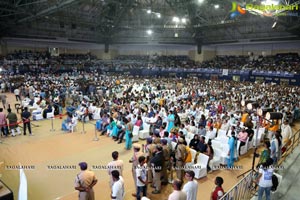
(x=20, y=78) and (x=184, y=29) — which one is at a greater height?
(x=184, y=29)

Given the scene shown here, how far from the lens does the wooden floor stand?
6137 millimetres

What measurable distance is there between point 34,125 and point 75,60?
2327 cm

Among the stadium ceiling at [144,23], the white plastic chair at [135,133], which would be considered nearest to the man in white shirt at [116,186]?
the white plastic chair at [135,133]

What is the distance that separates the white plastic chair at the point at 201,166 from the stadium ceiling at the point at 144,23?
19474 millimetres

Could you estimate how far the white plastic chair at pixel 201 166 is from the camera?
6.82 metres

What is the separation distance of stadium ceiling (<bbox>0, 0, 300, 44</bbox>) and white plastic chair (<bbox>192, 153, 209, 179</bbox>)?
63.9ft

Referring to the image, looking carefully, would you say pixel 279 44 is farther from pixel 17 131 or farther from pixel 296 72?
pixel 17 131

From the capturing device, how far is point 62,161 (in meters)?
7.92

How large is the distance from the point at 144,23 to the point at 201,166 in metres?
31.4

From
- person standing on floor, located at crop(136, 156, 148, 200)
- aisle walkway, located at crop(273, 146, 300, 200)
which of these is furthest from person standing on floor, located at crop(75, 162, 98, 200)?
aisle walkway, located at crop(273, 146, 300, 200)

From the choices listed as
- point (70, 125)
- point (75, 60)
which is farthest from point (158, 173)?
point (75, 60)

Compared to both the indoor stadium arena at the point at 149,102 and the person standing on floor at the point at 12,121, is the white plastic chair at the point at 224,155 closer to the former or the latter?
the indoor stadium arena at the point at 149,102

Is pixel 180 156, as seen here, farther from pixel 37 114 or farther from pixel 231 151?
pixel 37 114

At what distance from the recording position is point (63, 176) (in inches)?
272
